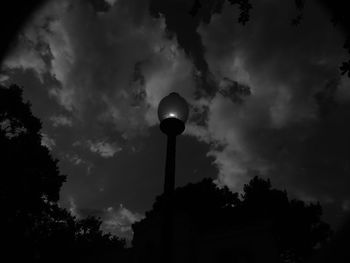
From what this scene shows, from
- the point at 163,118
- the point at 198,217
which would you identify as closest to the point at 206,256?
the point at 163,118

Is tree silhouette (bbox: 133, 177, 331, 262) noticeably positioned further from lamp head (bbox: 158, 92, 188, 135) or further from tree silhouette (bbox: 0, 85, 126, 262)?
lamp head (bbox: 158, 92, 188, 135)

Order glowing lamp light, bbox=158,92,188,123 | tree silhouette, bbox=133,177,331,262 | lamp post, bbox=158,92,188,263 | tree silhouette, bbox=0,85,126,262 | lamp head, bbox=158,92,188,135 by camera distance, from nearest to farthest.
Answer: lamp post, bbox=158,92,188,263 → lamp head, bbox=158,92,188,135 → glowing lamp light, bbox=158,92,188,123 → tree silhouette, bbox=0,85,126,262 → tree silhouette, bbox=133,177,331,262

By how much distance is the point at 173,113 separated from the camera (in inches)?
178

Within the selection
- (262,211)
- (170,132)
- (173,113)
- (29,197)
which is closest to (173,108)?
(173,113)

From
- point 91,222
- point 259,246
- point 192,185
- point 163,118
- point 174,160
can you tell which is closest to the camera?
point 174,160

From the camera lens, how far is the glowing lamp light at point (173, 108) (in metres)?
4.54

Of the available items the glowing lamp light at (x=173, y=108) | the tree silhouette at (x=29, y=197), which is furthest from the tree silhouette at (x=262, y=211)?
the glowing lamp light at (x=173, y=108)

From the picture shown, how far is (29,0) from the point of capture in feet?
11.2

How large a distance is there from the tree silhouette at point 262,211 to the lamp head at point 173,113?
3906 cm

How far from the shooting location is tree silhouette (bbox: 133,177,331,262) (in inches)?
1706

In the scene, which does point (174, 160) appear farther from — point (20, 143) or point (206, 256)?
point (20, 143)

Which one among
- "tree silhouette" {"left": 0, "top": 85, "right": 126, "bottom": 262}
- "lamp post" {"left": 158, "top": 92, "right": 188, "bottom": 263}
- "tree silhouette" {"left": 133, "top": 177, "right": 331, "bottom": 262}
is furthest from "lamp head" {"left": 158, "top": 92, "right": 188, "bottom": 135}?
"tree silhouette" {"left": 133, "top": 177, "right": 331, "bottom": 262}

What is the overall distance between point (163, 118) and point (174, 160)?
0.77 metres

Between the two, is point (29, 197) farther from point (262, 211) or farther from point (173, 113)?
point (262, 211)
